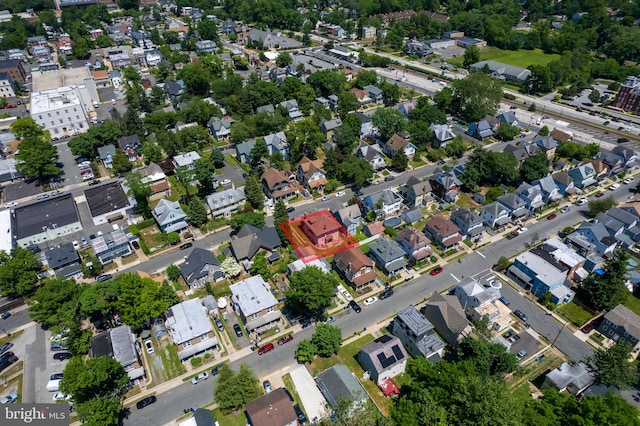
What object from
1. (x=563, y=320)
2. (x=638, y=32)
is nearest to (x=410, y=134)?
(x=563, y=320)

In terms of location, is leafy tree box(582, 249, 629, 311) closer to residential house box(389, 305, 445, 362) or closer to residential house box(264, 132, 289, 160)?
residential house box(389, 305, 445, 362)

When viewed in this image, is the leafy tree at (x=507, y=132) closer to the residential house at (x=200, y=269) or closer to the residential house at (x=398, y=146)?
the residential house at (x=398, y=146)

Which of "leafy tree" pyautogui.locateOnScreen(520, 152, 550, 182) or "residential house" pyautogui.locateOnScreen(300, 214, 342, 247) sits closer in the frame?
"residential house" pyautogui.locateOnScreen(300, 214, 342, 247)

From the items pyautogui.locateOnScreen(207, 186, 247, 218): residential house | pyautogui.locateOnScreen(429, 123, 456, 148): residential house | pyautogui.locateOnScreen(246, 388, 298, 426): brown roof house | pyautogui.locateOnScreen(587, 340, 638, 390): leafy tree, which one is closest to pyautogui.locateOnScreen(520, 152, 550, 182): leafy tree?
pyautogui.locateOnScreen(429, 123, 456, 148): residential house

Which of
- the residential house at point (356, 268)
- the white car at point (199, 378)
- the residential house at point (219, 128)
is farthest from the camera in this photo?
the residential house at point (219, 128)

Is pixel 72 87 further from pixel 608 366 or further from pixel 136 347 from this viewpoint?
pixel 608 366

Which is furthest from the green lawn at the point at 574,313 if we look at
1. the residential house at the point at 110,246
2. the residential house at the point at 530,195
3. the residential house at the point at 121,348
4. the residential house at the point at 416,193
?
the residential house at the point at 110,246

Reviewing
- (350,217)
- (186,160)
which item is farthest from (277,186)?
(186,160)
